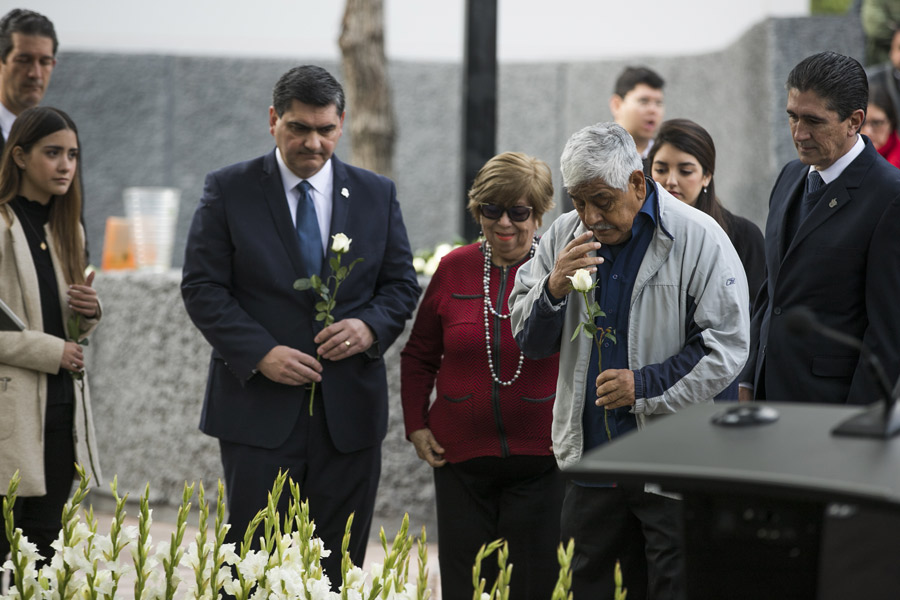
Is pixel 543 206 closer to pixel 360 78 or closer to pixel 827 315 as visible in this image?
pixel 827 315

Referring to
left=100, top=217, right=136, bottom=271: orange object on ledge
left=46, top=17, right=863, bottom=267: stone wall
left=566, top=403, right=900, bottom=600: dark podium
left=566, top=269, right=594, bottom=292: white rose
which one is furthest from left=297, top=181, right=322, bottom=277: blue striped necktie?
left=46, top=17, right=863, bottom=267: stone wall

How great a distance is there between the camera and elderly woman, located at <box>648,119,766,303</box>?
14.2ft

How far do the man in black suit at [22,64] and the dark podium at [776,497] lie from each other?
4.17 metres

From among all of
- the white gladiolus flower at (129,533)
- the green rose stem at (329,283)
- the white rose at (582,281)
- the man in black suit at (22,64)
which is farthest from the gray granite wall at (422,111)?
the white gladiolus flower at (129,533)

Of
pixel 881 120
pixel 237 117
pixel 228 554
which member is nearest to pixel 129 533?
pixel 228 554

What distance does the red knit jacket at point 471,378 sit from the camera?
3885mm

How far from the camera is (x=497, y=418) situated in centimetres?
389

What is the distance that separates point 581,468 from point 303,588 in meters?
0.89

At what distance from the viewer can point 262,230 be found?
4066 millimetres

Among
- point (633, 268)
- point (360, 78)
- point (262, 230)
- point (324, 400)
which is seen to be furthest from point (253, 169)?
point (360, 78)

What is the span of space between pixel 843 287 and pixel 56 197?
2.87m

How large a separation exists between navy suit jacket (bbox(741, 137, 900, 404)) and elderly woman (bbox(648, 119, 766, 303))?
2.53ft

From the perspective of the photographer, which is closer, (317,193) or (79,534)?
(79,534)

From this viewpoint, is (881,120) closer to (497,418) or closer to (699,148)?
(699,148)
